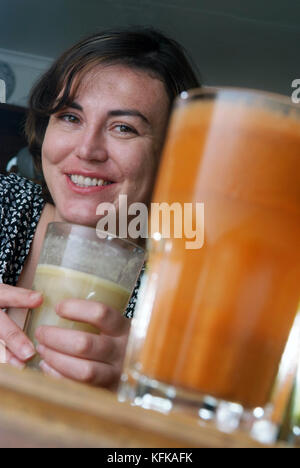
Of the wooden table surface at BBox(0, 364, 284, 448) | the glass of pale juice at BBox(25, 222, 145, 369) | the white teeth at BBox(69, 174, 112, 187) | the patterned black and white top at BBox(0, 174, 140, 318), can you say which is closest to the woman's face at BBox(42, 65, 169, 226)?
the white teeth at BBox(69, 174, 112, 187)

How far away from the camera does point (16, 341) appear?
717 millimetres

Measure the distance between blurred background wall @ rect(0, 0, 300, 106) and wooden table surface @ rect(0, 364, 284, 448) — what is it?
4506 millimetres

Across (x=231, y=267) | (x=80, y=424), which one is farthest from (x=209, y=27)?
(x=80, y=424)

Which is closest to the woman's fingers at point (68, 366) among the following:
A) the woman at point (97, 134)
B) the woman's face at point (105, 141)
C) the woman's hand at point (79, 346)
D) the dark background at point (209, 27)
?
the woman's hand at point (79, 346)

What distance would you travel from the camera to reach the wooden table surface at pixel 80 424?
0.29 meters

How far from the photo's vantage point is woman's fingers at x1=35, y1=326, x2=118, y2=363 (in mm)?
649

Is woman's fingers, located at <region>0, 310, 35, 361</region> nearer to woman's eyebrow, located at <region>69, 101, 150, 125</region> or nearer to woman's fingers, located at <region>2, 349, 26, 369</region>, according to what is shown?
woman's fingers, located at <region>2, 349, 26, 369</region>

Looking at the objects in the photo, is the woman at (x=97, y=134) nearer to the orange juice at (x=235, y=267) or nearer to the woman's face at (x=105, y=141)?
the woman's face at (x=105, y=141)

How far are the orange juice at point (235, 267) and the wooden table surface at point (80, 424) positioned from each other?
122 millimetres

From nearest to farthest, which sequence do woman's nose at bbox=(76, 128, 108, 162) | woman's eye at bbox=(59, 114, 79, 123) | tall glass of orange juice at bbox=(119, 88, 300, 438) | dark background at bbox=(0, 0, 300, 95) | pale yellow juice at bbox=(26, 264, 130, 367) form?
tall glass of orange juice at bbox=(119, 88, 300, 438) → pale yellow juice at bbox=(26, 264, 130, 367) → woman's nose at bbox=(76, 128, 108, 162) → woman's eye at bbox=(59, 114, 79, 123) → dark background at bbox=(0, 0, 300, 95)

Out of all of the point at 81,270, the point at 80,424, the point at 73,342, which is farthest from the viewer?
the point at 81,270

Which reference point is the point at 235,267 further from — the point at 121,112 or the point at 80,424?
the point at 121,112

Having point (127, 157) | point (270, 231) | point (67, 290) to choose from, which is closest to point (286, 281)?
point (270, 231)

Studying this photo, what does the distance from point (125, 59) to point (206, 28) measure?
3.55 m
